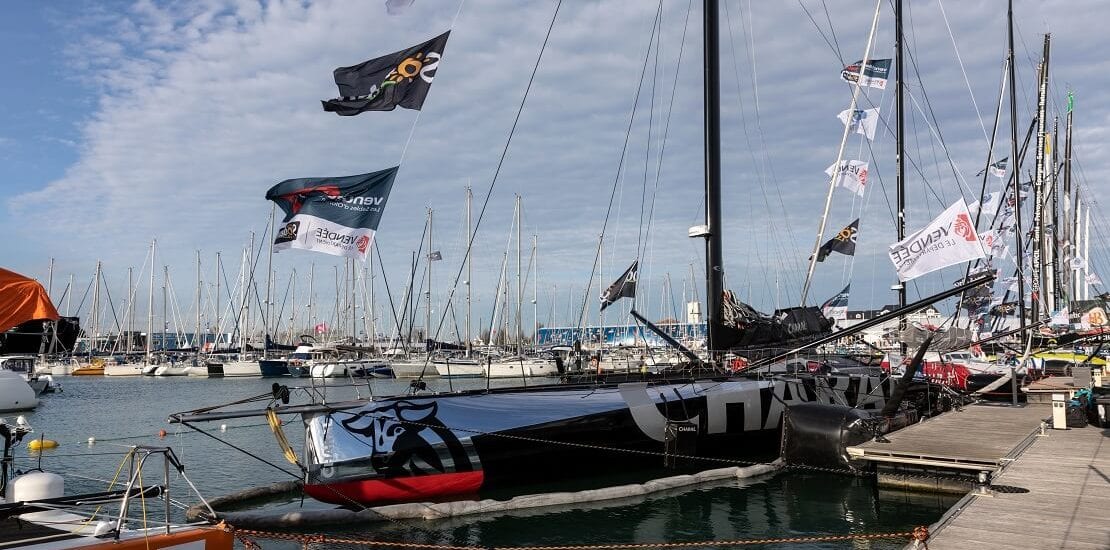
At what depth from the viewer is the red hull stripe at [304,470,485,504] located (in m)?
Result: 13.1

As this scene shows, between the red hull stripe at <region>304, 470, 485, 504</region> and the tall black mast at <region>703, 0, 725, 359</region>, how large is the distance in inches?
323

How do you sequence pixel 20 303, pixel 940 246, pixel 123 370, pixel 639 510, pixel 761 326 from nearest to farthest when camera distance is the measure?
pixel 20 303, pixel 639 510, pixel 940 246, pixel 761 326, pixel 123 370

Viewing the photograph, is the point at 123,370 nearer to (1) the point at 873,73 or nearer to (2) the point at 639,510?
(1) the point at 873,73

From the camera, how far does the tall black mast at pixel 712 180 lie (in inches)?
779

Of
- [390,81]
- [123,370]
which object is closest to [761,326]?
[390,81]

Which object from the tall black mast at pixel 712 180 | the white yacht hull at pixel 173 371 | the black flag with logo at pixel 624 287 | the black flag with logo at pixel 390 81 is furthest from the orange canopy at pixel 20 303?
the white yacht hull at pixel 173 371

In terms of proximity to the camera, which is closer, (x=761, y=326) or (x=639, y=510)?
(x=639, y=510)

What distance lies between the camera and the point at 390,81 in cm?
1292

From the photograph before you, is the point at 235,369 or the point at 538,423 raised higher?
the point at 538,423

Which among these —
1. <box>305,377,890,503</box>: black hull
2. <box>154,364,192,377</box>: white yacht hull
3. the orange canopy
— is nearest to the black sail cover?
<box>305,377,890,503</box>: black hull

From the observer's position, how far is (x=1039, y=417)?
69.6 ft

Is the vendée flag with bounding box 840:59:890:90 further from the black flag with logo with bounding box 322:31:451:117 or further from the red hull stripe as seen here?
the red hull stripe

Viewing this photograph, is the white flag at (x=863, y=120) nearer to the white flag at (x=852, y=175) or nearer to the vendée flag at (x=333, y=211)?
the white flag at (x=852, y=175)

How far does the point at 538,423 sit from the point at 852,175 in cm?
1611
